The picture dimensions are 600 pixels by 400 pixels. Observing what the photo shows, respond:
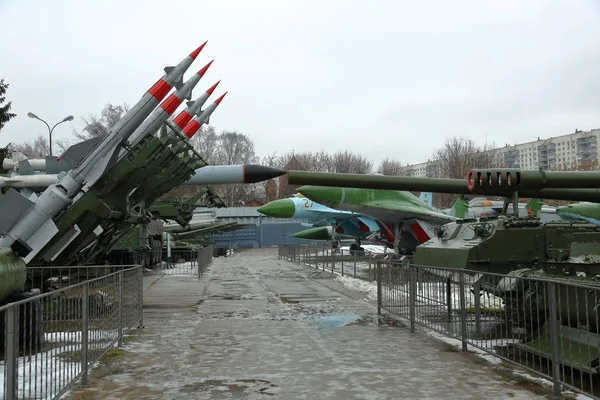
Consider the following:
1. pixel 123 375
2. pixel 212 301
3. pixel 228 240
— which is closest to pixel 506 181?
pixel 123 375

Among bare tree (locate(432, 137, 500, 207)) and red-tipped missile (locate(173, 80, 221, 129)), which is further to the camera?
bare tree (locate(432, 137, 500, 207))

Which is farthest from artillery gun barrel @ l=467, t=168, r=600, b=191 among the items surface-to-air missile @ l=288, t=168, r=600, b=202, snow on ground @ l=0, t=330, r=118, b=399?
snow on ground @ l=0, t=330, r=118, b=399

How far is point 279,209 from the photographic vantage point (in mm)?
27812

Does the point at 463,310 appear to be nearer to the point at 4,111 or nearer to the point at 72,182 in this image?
the point at 72,182

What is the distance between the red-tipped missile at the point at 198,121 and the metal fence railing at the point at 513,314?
24.8 ft

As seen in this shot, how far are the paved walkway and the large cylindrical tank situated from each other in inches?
64.3

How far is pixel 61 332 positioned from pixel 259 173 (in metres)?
8.33

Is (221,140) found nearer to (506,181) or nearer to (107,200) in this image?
(107,200)

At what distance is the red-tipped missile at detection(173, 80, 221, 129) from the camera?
594 inches

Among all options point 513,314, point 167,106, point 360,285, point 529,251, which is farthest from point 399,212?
point 513,314

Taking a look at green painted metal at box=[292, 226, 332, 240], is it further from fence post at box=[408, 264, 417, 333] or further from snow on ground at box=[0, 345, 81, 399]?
snow on ground at box=[0, 345, 81, 399]

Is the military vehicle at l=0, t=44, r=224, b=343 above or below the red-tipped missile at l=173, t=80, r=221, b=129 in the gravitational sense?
below

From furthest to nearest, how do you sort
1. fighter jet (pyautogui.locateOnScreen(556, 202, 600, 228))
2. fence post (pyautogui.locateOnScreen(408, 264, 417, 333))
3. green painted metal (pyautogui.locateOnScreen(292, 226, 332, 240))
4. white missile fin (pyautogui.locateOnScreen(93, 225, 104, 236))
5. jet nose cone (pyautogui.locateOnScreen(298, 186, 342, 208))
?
green painted metal (pyautogui.locateOnScreen(292, 226, 332, 240)) → jet nose cone (pyautogui.locateOnScreen(298, 186, 342, 208)) → white missile fin (pyautogui.locateOnScreen(93, 225, 104, 236)) → fighter jet (pyautogui.locateOnScreen(556, 202, 600, 228)) → fence post (pyautogui.locateOnScreen(408, 264, 417, 333))

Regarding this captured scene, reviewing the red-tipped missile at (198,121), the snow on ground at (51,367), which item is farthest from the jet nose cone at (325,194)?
the snow on ground at (51,367)
